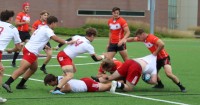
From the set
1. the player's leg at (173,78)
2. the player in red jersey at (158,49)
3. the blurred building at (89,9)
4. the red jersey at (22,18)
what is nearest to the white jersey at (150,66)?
the player in red jersey at (158,49)

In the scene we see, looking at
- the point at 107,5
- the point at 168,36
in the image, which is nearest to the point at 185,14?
the point at 107,5

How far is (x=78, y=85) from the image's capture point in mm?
11789

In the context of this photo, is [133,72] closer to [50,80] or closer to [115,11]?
[50,80]

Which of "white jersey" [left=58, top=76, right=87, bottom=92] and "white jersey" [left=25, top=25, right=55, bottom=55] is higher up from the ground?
"white jersey" [left=25, top=25, right=55, bottom=55]

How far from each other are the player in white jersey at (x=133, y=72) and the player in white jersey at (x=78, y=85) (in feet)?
0.87

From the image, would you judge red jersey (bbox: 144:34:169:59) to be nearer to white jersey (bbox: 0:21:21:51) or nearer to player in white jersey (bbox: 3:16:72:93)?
player in white jersey (bbox: 3:16:72:93)

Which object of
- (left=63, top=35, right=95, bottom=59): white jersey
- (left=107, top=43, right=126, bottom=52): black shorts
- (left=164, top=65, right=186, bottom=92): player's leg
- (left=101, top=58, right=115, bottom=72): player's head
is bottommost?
(left=164, top=65, right=186, bottom=92): player's leg

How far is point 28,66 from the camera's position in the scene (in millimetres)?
11969

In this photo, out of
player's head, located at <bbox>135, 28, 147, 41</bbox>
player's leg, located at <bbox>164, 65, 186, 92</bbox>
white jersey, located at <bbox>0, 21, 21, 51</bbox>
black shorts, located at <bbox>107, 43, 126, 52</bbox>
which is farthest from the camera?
black shorts, located at <bbox>107, 43, 126, 52</bbox>

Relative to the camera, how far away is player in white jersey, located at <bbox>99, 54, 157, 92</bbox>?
1203 cm

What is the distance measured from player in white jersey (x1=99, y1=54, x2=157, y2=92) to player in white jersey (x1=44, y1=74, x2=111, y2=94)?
0.87ft

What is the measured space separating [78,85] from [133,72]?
1323 millimetres

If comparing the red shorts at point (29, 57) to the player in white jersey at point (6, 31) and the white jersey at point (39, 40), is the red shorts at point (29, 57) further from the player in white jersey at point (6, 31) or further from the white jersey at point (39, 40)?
the player in white jersey at point (6, 31)

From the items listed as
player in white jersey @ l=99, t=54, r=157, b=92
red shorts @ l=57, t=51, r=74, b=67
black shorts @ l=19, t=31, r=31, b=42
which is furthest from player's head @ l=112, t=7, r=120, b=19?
black shorts @ l=19, t=31, r=31, b=42
